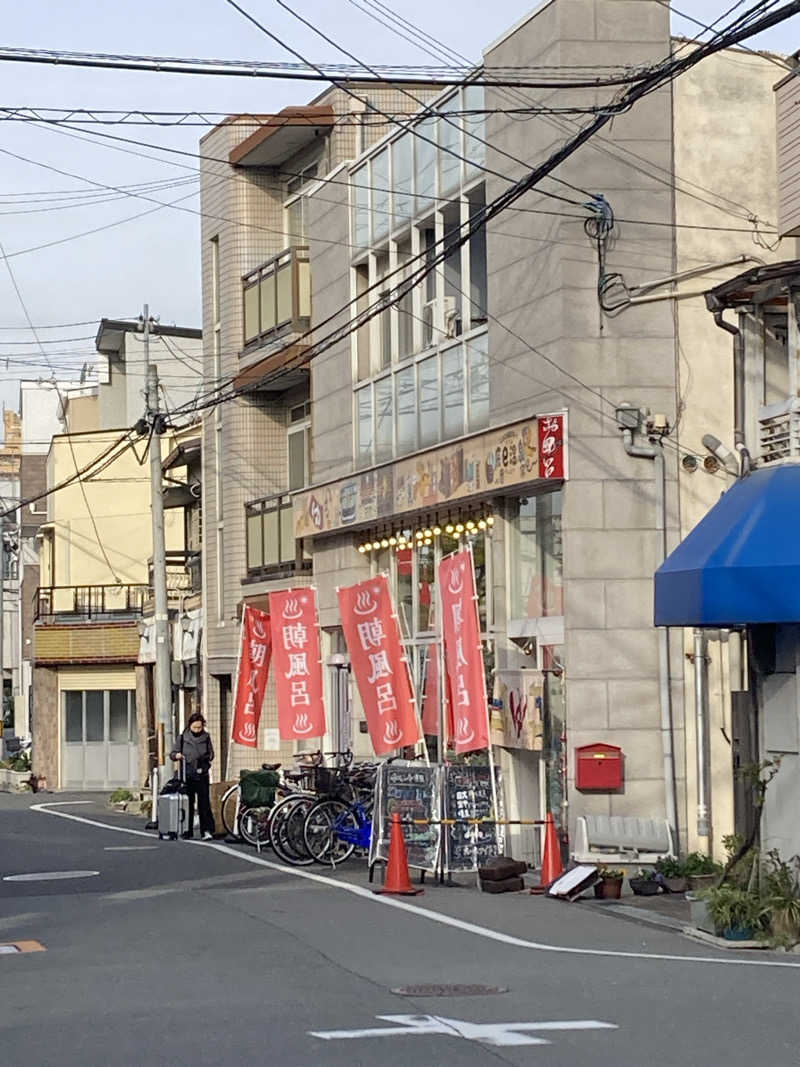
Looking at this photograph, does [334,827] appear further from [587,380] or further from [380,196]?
[380,196]

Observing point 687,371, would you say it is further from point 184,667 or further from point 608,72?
point 184,667

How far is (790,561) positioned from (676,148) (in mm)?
7092

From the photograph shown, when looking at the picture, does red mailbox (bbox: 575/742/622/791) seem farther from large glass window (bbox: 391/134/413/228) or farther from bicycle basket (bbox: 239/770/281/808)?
large glass window (bbox: 391/134/413/228)

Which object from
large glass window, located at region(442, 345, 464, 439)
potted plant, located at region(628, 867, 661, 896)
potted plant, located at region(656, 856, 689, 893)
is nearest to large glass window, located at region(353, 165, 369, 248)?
large glass window, located at region(442, 345, 464, 439)

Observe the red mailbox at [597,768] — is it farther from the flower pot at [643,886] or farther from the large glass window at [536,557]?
the large glass window at [536,557]

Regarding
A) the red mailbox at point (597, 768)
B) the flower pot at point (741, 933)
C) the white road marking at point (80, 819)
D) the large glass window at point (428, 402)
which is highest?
the large glass window at point (428, 402)

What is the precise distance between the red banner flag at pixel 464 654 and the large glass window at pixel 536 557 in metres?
0.86

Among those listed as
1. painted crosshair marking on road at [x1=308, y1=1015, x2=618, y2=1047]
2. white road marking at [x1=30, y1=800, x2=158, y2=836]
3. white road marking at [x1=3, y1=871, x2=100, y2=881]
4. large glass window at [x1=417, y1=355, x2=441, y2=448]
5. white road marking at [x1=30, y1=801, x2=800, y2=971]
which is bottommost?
white road marking at [x1=30, y1=800, x2=158, y2=836]

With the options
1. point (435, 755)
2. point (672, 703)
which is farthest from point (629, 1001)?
point (435, 755)

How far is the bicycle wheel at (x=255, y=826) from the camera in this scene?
23.0 m

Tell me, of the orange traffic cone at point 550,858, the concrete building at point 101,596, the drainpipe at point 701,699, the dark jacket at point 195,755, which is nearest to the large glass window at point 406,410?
the dark jacket at point 195,755

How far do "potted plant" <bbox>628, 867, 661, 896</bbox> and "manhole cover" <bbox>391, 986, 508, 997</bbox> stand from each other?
264 inches

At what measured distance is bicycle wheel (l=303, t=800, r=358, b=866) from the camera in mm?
20875

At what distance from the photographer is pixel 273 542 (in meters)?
31.1
